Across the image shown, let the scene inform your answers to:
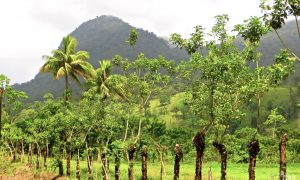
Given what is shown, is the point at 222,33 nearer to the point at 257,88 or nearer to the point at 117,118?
the point at 257,88

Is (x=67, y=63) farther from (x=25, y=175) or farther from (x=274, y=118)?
(x=274, y=118)

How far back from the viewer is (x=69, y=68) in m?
59.5

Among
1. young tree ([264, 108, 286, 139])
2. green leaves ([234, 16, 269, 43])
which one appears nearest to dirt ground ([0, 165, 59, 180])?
young tree ([264, 108, 286, 139])

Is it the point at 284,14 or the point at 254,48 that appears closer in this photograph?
the point at 284,14

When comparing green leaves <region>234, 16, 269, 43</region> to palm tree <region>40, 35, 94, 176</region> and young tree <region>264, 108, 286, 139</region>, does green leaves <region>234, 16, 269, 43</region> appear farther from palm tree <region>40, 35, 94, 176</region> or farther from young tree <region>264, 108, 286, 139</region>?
palm tree <region>40, 35, 94, 176</region>

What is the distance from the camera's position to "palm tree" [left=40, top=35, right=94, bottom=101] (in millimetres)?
58866

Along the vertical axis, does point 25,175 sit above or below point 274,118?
below

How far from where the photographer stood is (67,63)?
59.4 meters

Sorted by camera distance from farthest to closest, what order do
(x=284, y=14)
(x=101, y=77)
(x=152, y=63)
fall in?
1. (x=101, y=77)
2. (x=152, y=63)
3. (x=284, y=14)

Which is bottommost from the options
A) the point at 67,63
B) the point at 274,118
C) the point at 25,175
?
the point at 25,175

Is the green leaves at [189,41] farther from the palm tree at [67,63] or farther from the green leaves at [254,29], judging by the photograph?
the palm tree at [67,63]

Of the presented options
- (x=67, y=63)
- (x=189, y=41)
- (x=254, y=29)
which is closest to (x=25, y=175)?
(x=67, y=63)

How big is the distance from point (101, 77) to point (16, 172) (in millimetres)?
20791

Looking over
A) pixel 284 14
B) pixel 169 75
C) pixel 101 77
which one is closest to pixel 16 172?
pixel 101 77
